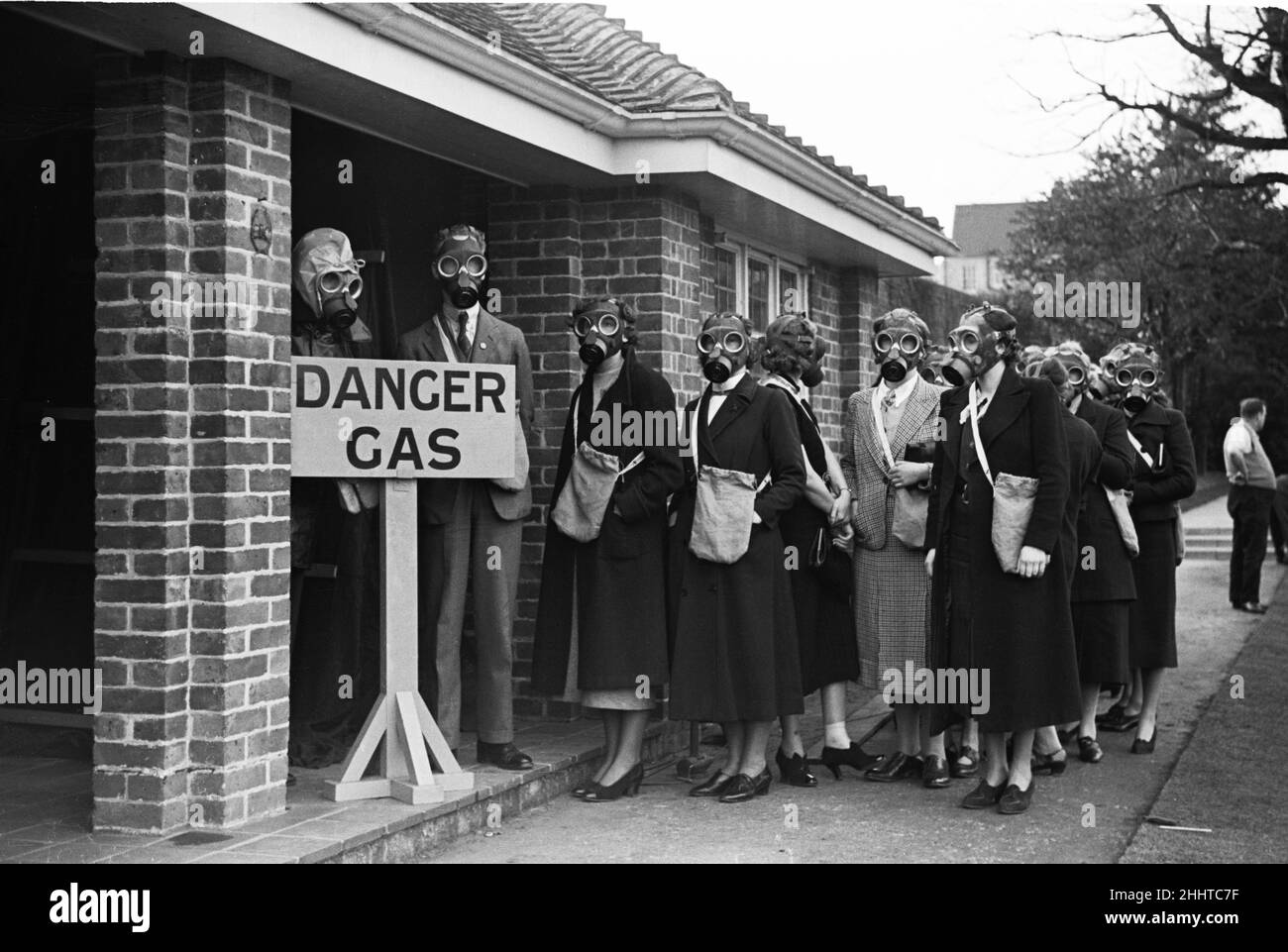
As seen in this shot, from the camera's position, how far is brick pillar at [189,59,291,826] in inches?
212

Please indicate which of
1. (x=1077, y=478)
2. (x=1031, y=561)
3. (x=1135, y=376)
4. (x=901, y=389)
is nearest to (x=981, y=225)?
(x=1135, y=376)

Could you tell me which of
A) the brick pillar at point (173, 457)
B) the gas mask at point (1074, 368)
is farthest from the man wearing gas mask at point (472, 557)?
the gas mask at point (1074, 368)

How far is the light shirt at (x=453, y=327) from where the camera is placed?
6.54 metres

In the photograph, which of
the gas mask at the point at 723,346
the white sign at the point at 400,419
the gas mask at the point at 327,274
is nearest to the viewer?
the white sign at the point at 400,419

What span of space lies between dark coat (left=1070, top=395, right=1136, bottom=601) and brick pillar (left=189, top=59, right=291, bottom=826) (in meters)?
4.29

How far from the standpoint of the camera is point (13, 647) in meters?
7.18

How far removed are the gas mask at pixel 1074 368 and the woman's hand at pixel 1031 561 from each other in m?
2.00

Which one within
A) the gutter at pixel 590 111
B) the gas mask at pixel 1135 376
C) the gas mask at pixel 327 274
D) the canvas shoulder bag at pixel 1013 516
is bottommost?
the canvas shoulder bag at pixel 1013 516

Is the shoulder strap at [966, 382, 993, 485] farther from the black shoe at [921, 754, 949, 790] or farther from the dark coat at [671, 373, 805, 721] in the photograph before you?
the black shoe at [921, 754, 949, 790]

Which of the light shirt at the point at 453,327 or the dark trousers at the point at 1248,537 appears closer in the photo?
the light shirt at the point at 453,327

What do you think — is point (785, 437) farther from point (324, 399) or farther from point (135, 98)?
point (135, 98)

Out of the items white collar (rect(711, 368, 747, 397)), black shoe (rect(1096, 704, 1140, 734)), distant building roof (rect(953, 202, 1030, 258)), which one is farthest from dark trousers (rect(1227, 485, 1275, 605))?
distant building roof (rect(953, 202, 1030, 258))

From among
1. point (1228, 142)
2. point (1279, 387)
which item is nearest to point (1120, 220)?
point (1279, 387)

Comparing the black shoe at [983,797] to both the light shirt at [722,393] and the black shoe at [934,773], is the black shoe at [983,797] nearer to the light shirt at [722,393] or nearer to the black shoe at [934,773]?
the black shoe at [934,773]
